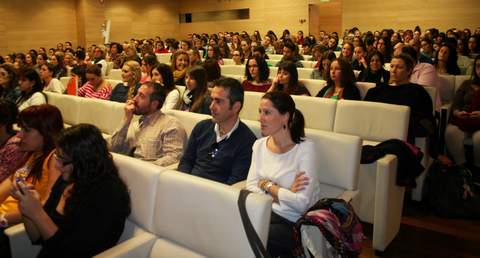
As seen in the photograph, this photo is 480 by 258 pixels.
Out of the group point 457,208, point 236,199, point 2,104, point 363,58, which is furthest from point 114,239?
point 363,58

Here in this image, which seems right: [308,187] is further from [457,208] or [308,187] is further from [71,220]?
[457,208]

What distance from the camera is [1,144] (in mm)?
3105

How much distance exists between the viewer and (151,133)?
3.32 meters

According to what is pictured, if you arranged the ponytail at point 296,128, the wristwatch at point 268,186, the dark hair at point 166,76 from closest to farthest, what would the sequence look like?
1. the wristwatch at point 268,186
2. the ponytail at point 296,128
3. the dark hair at point 166,76

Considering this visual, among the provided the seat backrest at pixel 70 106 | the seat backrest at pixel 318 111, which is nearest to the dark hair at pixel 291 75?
the seat backrest at pixel 318 111

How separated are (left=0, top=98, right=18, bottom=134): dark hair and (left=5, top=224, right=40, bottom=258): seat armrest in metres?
1.13

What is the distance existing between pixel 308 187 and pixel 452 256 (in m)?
1.53

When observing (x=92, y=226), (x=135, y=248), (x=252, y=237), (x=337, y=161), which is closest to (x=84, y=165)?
(x=92, y=226)

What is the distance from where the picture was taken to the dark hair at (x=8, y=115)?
10.2 feet

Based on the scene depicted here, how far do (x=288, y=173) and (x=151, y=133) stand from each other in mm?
1369

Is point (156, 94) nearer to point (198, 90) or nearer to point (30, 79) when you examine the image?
point (198, 90)

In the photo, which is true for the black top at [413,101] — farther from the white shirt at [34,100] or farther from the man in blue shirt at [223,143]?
the white shirt at [34,100]

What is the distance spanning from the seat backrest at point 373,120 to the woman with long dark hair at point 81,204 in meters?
2.19

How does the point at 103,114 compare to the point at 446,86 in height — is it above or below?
below
